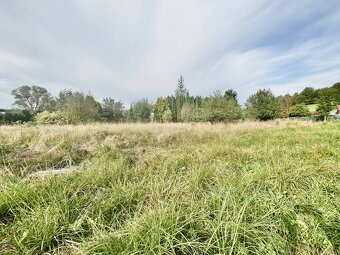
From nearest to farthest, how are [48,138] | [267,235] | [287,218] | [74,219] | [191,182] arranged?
[267,235], [287,218], [74,219], [191,182], [48,138]

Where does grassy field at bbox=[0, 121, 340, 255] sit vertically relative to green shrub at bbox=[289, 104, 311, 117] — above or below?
below

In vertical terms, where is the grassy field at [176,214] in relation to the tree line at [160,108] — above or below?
below

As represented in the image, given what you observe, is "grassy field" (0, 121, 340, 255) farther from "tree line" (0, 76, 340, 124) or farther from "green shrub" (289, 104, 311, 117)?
"green shrub" (289, 104, 311, 117)

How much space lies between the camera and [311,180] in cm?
251

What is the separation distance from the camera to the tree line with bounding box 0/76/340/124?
20.1m

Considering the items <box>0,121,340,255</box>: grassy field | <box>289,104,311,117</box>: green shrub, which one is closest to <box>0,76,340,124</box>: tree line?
<box>289,104,311,117</box>: green shrub

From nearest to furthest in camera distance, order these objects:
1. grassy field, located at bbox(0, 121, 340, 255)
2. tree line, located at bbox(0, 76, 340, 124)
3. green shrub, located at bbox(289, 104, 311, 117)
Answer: grassy field, located at bbox(0, 121, 340, 255) → tree line, located at bbox(0, 76, 340, 124) → green shrub, located at bbox(289, 104, 311, 117)

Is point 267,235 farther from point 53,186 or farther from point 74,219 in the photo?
point 53,186

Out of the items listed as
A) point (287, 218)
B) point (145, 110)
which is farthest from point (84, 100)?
point (287, 218)

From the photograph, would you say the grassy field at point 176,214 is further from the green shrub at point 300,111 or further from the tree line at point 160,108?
the green shrub at point 300,111

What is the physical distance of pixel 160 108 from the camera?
43750 mm

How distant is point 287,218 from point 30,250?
80.8 inches

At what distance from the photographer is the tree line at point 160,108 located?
20094mm

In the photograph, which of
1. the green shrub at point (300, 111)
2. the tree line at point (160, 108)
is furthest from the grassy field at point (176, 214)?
the green shrub at point (300, 111)
